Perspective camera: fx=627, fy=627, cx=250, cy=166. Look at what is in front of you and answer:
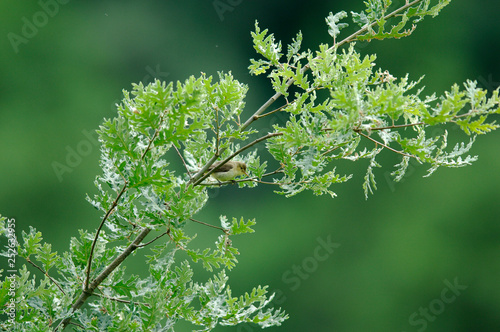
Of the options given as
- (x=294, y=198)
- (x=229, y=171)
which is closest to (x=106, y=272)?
(x=229, y=171)

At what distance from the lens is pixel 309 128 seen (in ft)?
7.75

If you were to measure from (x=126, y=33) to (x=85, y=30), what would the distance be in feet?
3.45

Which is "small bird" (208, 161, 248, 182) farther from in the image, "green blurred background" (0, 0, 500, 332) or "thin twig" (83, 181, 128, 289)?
"green blurred background" (0, 0, 500, 332)

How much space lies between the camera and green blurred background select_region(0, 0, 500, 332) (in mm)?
13602

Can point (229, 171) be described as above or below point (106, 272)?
above

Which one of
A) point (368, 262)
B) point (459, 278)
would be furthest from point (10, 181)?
point (459, 278)

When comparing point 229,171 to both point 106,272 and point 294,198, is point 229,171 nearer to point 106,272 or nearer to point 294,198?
point 106,272

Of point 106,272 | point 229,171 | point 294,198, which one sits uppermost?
point 294,198

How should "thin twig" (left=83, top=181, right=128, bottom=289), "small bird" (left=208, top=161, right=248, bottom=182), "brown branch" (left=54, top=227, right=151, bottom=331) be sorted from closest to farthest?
"thin twig" (left=83, top=181, right=128, bottom=289) → "brown branch" (left=54, top=227, right=151, bottom=331) → "small bird" (left=208, top=161, right=248, bottom=182)

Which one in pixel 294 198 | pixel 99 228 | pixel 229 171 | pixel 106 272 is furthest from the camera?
pixel 294 198

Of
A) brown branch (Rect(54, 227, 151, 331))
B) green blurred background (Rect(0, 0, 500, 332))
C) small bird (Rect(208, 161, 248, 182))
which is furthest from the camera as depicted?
green blurred background (Rect(0, 0, 500, 332))

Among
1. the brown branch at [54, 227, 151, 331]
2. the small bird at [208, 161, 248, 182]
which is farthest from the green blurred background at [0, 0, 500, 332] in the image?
the brown branch at [54, 227, 151, 331]

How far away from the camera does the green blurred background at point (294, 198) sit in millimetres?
13602

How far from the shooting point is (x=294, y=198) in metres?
15.3
